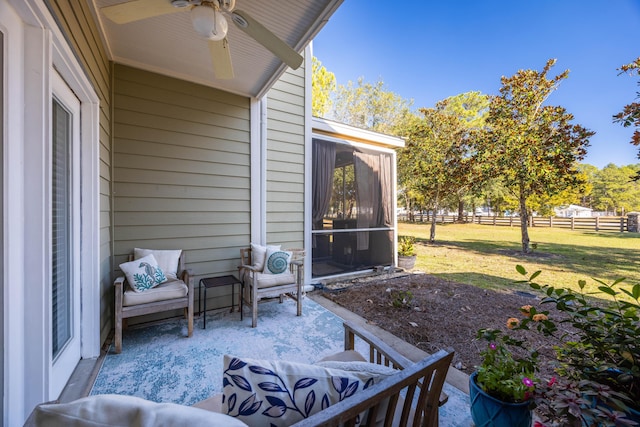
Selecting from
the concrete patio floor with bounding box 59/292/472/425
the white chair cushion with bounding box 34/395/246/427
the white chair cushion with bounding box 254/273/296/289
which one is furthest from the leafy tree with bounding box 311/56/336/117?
the white chair cushion with bounding box 34/395/246/427

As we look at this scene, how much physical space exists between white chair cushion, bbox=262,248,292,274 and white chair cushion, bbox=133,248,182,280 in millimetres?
977

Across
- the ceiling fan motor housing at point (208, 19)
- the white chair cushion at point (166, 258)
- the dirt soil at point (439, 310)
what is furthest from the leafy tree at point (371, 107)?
the ceiling fan motor housing at point (208, 19)

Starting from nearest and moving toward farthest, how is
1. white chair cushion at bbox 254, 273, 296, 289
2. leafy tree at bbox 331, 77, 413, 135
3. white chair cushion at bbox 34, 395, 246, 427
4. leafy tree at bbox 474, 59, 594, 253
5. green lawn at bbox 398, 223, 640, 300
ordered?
1. white chair cushion at bbox 34, 395, 246, 427
2. white chair cushion at bbox 254, 273, 296, 289
3. green lawn at bbox 398, 223, 640, 300
4. leafy tree at bbox 474, 59, 594, 253
5. leafy tree at bbox 331, 77, 413, 135

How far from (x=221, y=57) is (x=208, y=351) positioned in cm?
255

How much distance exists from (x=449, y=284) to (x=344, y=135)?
3082mm

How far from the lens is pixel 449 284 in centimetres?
436

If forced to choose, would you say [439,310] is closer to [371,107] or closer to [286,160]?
[286,160]

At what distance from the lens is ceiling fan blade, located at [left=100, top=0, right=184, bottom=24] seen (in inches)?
63.9

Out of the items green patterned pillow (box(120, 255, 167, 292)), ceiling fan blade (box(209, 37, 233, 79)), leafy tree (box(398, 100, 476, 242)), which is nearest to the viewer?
ceiling fan blade (box(209, 37, 233, 79))

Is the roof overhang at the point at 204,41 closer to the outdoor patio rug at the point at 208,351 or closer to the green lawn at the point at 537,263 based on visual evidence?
the outdoor patio rug at the point at 208,351

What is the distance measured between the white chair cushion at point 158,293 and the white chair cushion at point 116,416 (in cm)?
209

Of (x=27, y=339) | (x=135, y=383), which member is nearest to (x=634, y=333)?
(x=27, y=339)

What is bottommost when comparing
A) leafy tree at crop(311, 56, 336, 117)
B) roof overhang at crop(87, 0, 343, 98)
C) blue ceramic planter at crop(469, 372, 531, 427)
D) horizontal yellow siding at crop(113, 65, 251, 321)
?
blue ceramic planter at crop(469, 372, 531, 427)

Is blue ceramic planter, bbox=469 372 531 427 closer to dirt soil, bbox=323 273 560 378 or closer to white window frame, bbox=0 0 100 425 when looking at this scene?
dirt soil, bbox=323 273 560 378
